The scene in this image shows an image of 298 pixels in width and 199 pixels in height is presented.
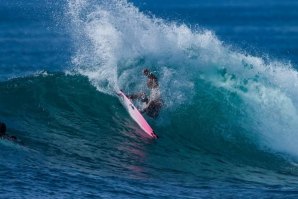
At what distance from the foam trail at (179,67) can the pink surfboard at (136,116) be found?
1.23m

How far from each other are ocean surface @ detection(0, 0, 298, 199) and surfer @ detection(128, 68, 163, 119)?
386mm

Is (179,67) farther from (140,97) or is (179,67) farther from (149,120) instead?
(149,120)

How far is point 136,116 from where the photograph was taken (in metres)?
25.8

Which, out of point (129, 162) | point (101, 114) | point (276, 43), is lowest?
point (129, 162)

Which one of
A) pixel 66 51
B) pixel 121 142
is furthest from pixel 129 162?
pixel 66 51

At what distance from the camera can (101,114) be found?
26.8 meters

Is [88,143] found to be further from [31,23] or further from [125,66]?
[31,23]

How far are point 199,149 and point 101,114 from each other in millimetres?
4069

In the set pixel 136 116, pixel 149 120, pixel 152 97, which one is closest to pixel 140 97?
pixel 152 97

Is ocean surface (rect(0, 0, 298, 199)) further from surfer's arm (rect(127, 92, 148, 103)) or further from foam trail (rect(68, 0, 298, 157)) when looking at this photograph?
surfer's arm (rect(127, 92, 148, 103))

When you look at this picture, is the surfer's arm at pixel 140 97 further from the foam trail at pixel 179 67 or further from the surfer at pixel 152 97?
the foam trail at pixel 179 67

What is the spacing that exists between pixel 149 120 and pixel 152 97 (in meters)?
0.78

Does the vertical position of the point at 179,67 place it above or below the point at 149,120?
above

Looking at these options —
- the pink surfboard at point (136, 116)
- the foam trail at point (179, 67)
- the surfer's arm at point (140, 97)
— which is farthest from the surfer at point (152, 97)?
the foam trail at point (179, 67)
